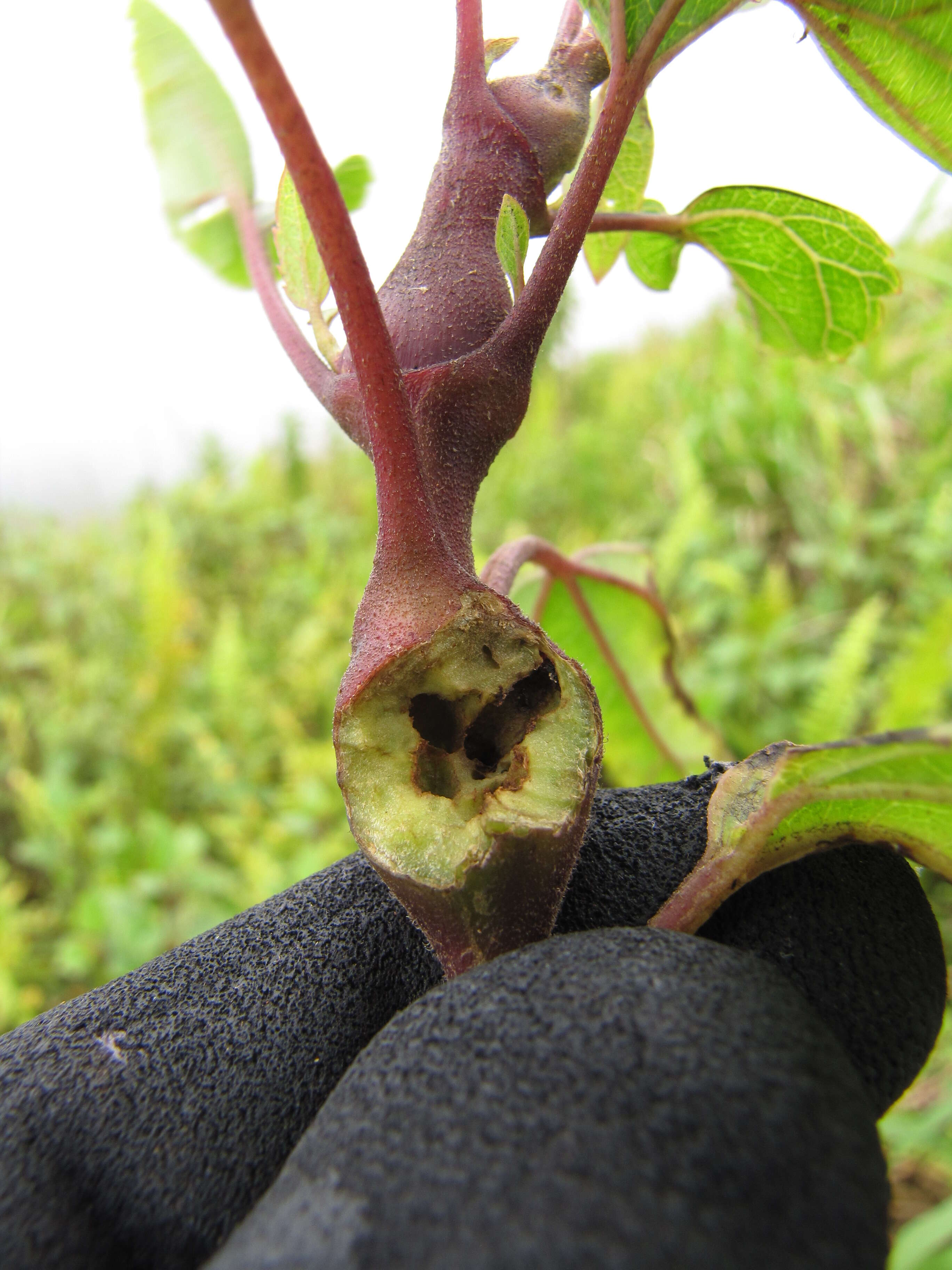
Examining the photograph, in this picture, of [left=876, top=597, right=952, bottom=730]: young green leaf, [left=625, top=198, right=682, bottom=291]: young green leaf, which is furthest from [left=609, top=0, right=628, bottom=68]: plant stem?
[left=876, top=597, right=952, bottom=730]: young green leaf

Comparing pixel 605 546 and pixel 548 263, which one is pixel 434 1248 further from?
A: pixel 605 546

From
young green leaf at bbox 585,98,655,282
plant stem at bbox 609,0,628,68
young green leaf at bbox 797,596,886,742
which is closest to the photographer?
plant stem at bbox 609,0,628,68

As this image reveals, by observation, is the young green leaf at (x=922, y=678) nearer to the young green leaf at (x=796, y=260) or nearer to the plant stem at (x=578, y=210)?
the young green leaf at (x=796, y=260)

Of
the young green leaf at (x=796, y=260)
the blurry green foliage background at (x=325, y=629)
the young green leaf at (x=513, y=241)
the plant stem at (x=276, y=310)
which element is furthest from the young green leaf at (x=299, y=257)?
the blurry green foliage background at (x=325, y=629)

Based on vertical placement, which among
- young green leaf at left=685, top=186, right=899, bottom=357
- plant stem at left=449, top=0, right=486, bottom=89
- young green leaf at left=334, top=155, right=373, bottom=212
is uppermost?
plant stem at left=449, top=0, right=486, bottom=89

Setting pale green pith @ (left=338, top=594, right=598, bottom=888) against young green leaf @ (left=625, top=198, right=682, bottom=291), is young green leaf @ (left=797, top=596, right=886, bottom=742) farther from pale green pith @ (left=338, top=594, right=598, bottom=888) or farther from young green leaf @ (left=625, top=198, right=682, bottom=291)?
pale green pith @ (left=338, top=594, right=598, bottom=888)
